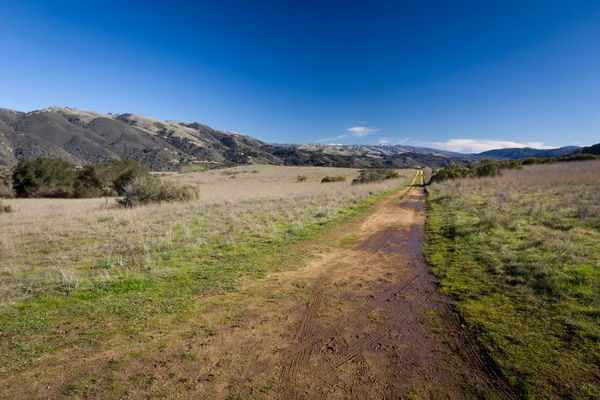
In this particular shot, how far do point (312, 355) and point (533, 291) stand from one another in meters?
4.90

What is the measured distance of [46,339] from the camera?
14.5 ft

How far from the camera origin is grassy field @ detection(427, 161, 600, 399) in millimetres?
3449

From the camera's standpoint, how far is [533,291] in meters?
5.46

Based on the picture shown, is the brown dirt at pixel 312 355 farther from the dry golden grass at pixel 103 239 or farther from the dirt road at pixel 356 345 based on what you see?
the dry golden grass at pixel 103 239

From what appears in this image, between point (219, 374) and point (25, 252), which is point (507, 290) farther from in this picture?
point (25, 252)

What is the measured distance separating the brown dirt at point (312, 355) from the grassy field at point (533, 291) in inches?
17.8

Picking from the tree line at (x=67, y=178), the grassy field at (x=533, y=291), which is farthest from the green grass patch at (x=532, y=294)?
the tree line at (x=67, y=178)

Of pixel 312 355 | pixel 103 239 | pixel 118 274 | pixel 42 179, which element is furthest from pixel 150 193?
pixel 42 179

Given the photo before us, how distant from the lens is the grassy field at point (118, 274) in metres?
4.44

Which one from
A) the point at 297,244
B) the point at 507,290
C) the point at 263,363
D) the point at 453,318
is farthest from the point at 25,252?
the point at 507,290

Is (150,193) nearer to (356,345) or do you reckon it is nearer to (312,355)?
(312,355)

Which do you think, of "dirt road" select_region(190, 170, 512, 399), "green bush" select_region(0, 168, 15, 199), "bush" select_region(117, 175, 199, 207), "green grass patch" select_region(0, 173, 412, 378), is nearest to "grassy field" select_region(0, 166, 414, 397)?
"green grass patch" select_region(0, 173, 412, 378)

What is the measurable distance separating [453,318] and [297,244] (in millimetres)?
6058

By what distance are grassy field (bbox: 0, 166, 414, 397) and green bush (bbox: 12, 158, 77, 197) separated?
22.6 meters
